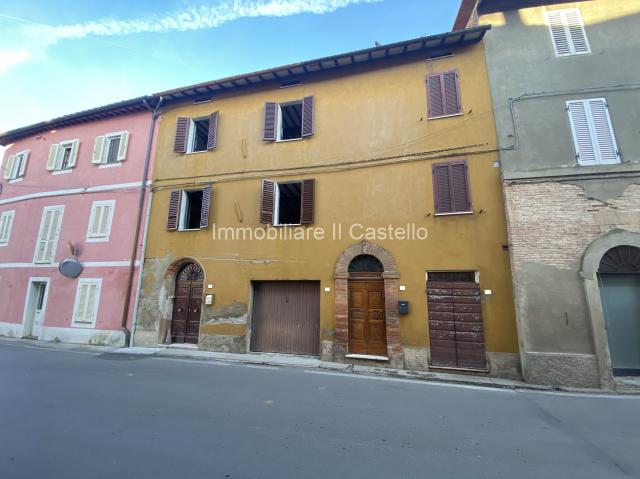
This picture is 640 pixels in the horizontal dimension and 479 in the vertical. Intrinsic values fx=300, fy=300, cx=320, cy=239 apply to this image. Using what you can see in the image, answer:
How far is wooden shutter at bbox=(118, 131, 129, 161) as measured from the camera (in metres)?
12.2

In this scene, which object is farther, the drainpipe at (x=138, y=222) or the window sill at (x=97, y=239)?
the window sill at (x=97, y=239)

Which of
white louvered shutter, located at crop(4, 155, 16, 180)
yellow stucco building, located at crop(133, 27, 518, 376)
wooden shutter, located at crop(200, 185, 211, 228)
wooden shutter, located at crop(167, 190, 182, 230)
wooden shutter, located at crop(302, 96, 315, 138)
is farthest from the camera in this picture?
white louvered shutter, located at crop(4, 155, 16, 180)

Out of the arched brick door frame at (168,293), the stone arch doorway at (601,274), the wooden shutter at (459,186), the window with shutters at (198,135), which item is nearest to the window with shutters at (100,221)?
the arched brick door frame at (168,293)

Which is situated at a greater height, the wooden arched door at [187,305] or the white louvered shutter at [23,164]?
the white louvered shutter at [23,164]

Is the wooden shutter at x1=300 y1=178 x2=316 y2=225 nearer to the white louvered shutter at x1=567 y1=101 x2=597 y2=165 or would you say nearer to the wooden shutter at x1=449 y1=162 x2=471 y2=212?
the wooden shutter at x1=449 y1=162 x2=471 y2=212

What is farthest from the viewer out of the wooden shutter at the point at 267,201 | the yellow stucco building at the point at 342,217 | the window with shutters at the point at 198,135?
the window with shutters at the point at 198,135

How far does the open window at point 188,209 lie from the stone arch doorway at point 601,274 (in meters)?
10.9

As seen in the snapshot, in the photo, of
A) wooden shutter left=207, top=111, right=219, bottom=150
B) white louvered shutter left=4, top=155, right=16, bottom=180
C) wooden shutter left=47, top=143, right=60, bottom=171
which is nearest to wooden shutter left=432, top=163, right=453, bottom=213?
wooden shutter left=207, top=111, right=219, bottom=150

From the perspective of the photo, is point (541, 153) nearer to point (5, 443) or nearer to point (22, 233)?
point (5, 443)

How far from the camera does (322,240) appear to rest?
9.31 meters

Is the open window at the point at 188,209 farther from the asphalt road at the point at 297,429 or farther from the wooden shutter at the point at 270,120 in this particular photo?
the asphalt road at the point at 297,429

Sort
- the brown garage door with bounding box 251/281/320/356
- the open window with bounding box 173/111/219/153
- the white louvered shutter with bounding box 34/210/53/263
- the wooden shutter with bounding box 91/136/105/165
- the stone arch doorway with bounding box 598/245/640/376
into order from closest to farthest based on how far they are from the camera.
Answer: the stone arch doorway with bounding box 598/245/640/376 < the brown garage door with bounding box 251/281/320/356 < the open window with bounding box 173/111/219/153 < the white louvered shutter with bounding box 34/210/53/263 < the wooden shutter with bounding box 91/136/105/165

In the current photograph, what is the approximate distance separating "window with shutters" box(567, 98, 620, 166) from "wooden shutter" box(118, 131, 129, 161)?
15.2 m

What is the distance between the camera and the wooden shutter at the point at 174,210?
35.8 ft
